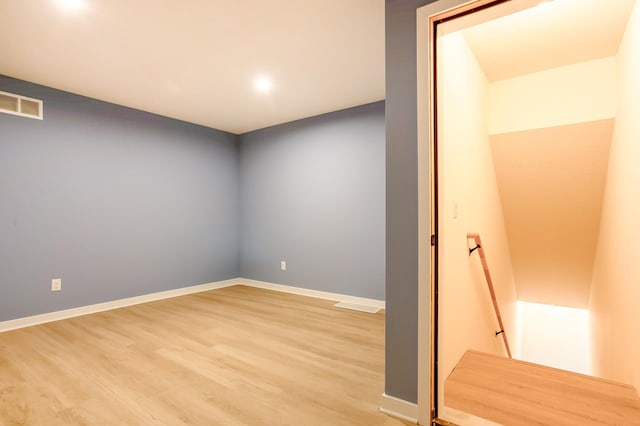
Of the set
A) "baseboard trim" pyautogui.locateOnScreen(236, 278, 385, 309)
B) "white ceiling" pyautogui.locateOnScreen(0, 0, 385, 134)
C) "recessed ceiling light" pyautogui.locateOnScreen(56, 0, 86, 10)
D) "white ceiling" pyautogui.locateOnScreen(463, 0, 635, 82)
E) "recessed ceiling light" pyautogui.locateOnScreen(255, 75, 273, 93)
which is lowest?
"baseboard trim" pyautogui.locateOnScreen(236, 278, 385, 309)

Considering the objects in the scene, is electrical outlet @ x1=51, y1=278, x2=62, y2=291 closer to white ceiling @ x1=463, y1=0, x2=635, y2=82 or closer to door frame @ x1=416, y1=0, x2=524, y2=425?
door frame @ x1=416, y1=0, x2=524, y2=425

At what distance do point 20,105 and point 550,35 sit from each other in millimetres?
4909

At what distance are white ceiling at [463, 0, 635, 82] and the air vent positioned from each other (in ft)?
14.0

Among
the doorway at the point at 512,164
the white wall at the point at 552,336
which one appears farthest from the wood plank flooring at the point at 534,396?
the white wall at the point at 552,336

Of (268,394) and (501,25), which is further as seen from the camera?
(501,25)

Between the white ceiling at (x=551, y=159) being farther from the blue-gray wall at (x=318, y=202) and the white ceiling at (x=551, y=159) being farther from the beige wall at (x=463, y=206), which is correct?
the blue-gray wall at (x=318, y=202)

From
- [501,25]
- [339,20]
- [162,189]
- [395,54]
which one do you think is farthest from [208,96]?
[501,25]

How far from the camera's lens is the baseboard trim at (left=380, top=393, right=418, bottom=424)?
170cm

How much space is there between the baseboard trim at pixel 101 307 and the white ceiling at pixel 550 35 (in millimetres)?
4577

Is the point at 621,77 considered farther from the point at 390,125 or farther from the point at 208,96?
the point at 208,96

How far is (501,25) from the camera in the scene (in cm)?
231

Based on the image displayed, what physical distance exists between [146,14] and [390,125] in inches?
76.3

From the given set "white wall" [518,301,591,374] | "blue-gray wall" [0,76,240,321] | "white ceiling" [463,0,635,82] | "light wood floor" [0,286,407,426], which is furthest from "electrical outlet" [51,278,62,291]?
"white wall" [518,301,591,374]

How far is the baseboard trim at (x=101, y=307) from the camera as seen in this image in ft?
10.7
